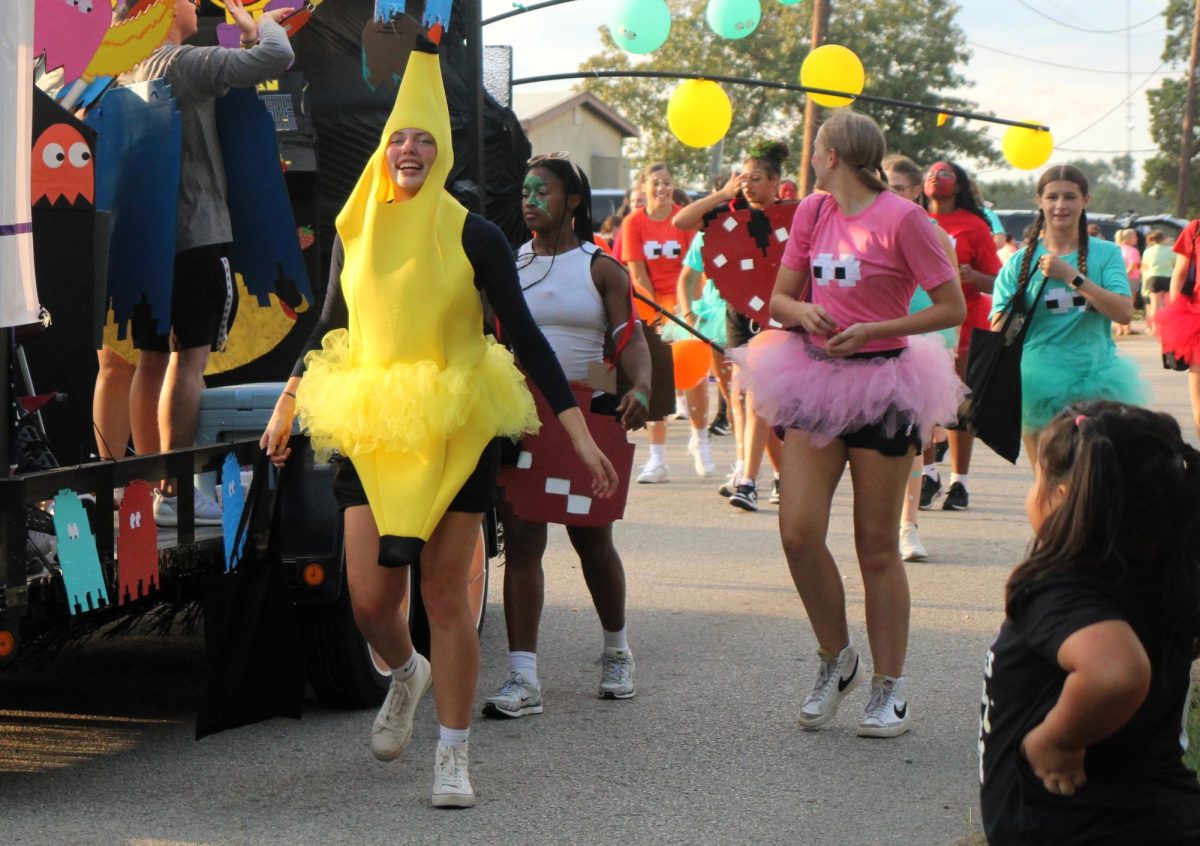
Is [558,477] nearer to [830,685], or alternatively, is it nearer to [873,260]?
[830,685]

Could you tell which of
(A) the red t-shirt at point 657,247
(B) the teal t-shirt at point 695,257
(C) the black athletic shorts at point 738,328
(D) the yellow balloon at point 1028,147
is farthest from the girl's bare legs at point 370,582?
(D) the yellow balloon at point 1028,147

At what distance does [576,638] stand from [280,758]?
79.6 inches

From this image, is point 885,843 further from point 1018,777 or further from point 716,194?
point 716,194

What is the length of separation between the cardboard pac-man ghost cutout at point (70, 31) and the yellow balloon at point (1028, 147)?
9901mm

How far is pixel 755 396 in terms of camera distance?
5641 millimetres

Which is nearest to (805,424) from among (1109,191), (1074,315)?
(1074,315)

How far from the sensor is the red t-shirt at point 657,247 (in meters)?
12.4

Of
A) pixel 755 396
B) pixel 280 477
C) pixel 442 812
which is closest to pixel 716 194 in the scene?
pixel 755 396

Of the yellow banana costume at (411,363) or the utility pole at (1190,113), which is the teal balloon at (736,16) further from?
the utility pole at (1190,113)

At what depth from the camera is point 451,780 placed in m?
4.67

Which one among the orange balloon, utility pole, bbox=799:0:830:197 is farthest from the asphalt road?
utility pole, bbox=799:0:830:197

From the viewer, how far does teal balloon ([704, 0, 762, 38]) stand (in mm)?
12555

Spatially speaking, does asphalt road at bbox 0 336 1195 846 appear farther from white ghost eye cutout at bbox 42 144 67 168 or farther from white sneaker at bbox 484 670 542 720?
white ghost eye cutout at bbox 42 144 67 168

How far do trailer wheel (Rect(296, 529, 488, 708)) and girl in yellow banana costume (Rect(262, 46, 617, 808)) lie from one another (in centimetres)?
69
